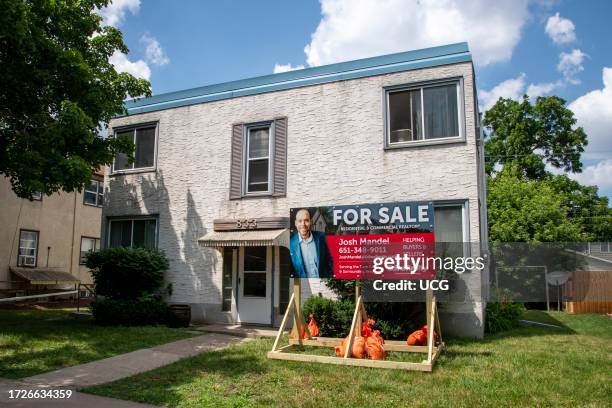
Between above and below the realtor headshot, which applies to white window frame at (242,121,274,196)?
above

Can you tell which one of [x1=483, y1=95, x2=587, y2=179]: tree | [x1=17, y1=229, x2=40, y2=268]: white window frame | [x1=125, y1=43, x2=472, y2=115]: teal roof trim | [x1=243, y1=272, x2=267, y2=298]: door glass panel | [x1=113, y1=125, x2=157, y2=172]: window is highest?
[x1=483, y1=95, x2=587, y2=179]: tree

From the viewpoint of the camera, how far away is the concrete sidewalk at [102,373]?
19.3 feet

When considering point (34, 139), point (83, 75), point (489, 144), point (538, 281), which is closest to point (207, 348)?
point (34, 139)

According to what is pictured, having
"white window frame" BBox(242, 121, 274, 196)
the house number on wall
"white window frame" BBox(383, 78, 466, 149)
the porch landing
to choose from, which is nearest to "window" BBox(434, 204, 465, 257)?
"white window frame" BBox(383, 78, 466, 149)

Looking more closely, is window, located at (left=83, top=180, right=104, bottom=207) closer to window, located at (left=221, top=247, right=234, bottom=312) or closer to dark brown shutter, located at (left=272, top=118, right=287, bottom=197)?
window, located at (left=221, top=247, right=234, bottom=312)

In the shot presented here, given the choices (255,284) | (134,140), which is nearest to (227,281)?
(255,284)

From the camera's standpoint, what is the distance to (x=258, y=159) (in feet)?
44.1

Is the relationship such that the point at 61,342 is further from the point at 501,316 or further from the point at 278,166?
the point at 501,316

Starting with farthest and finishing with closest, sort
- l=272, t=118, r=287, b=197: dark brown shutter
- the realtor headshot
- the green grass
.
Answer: l=272, t=118, r=287, b=197: dark brown shutter
the realtor headshot
the green grass

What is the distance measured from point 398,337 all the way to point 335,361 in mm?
2689

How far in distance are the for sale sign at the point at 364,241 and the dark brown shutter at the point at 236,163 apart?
14.5 feet

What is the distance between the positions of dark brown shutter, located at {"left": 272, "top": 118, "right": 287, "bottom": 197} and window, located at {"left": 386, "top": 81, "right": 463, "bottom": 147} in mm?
2859

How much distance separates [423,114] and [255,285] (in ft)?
20.6

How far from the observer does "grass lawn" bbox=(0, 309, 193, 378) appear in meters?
7.96
